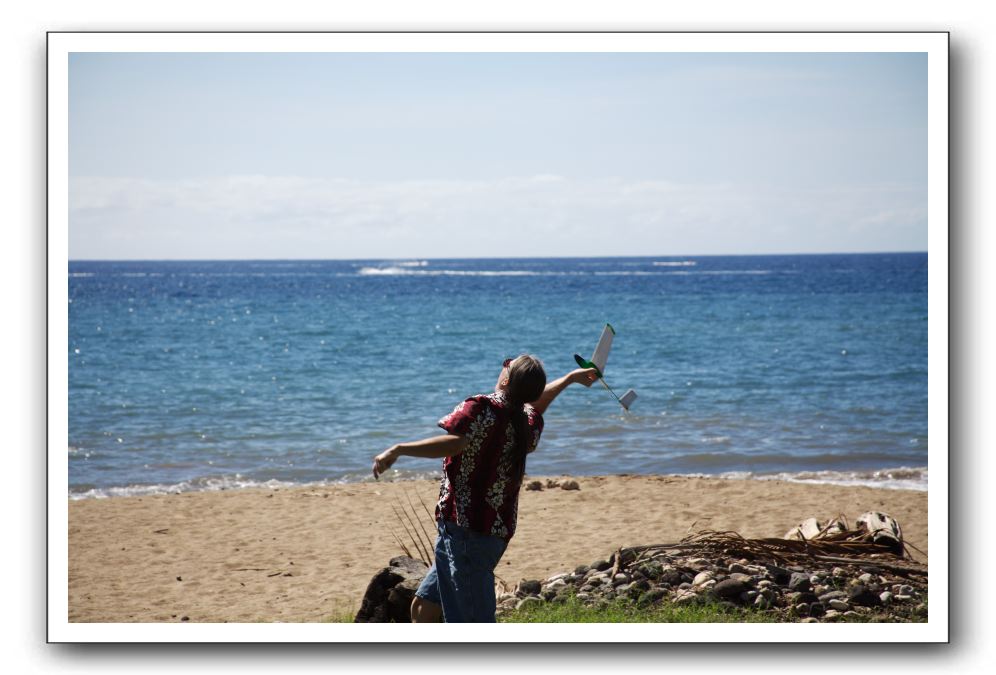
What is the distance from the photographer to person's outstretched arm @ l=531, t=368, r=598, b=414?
418 cm

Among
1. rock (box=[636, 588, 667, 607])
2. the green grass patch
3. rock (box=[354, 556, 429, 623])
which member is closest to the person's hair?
rock (box=[354, 556, 429, 623])

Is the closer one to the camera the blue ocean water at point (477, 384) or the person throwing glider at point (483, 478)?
the person throwing glider at point (483, 478)

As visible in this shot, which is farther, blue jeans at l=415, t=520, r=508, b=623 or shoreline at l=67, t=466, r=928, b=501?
shoreline at l=67, t=466, r=928, b=501

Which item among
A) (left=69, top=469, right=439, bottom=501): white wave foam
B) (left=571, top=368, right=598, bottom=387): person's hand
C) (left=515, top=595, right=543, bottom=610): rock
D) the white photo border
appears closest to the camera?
(left=571, top=368, right=598, bottom=387): person's hand

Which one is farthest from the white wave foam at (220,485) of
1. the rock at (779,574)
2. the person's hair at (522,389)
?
the person's hair at (522,389)

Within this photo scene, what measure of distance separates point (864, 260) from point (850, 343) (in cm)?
6530

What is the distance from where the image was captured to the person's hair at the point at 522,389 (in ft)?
12.5

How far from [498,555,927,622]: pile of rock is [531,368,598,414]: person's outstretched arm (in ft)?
5.29

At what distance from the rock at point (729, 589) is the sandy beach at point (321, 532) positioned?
2.11 m

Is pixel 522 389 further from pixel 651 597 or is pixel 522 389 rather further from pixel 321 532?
pixel 321 532

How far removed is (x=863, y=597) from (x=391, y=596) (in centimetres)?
255

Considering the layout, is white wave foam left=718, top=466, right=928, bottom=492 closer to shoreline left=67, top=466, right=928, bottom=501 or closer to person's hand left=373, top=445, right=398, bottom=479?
shoreline left=67, top=466, right=928, bottom=501
